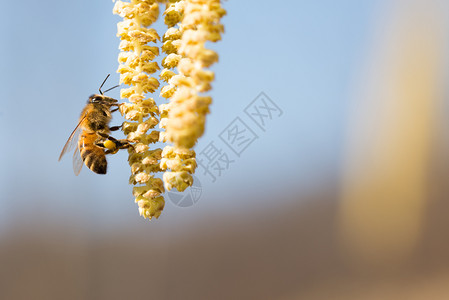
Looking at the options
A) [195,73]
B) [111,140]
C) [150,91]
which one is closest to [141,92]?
[150,91]

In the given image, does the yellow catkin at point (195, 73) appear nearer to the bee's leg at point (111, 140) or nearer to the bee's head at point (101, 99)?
the bee's leg at point (111, 140)

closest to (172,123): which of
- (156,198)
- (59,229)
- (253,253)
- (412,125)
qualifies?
(156,198)

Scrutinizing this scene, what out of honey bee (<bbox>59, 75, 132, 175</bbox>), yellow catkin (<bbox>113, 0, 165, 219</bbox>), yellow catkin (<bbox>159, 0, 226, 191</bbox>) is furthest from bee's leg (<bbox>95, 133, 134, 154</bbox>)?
yellow catkin (<bbox>159, 0, 226, 191</bbox>)

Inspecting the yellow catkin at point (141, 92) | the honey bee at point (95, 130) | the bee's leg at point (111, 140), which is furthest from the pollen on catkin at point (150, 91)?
the honey bee at point (95, 130)

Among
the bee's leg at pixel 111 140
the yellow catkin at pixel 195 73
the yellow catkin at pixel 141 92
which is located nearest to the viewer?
the yellow catkin at pixel 195 73

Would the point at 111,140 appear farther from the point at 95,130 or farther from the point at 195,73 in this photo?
the point at 195,73

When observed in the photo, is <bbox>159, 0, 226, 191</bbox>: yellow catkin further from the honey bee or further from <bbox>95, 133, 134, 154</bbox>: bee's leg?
the honey bee
